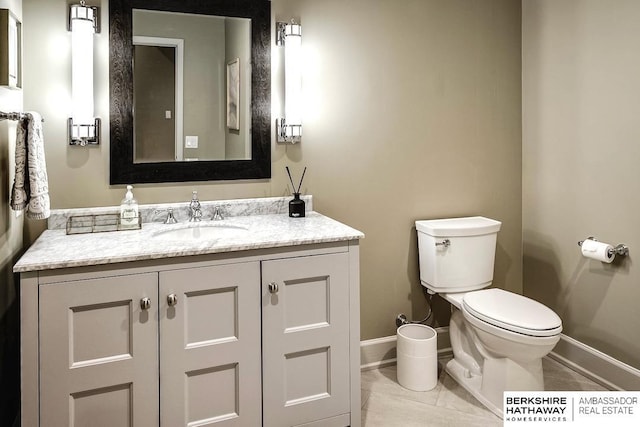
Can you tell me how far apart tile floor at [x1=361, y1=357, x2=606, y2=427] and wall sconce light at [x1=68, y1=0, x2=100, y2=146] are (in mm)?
1764

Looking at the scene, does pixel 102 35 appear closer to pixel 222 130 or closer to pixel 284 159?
pixel 222 130

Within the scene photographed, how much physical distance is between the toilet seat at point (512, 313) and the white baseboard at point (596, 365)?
0.50m

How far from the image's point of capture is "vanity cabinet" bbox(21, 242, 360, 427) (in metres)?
1.65

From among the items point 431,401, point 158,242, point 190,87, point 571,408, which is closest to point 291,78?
point 190,87

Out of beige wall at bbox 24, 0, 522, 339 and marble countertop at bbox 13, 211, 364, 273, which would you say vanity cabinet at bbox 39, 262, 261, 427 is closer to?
marble countertop at bbox 13, 211, 364, 273

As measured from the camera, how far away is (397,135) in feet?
8.90

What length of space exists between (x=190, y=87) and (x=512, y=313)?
176 cm

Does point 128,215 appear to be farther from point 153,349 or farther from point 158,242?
point 153,349

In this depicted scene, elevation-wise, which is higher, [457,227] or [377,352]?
[457,227]

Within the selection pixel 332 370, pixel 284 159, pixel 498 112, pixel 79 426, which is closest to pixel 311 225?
pixel 284 159

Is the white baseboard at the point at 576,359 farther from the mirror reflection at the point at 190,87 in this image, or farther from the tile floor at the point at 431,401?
the mirror reflection at the point at 190,87

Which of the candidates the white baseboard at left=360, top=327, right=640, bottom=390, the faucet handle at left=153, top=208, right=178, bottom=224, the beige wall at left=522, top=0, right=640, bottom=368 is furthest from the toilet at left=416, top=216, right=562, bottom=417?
the faucet handle at left=153, top=208, right=178, bottom=224

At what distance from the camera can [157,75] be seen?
87.6 inches

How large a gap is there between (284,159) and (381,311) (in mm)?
990
